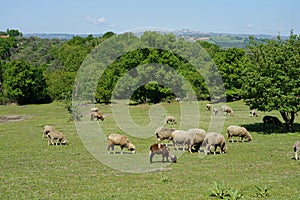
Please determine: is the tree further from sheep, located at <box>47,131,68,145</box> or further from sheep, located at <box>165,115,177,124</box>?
sheep, located at <box>47,131,68,145</box>

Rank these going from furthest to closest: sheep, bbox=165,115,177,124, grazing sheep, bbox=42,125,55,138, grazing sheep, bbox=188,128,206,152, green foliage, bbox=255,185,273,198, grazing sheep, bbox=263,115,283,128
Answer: sheep, bbox=165,115,177,124
grazing sheep, bbox=263,115,283,128
grazing sheep, bbox=42,125,55,138
grazing sheep, bbox=188,128,206,152
green foliage, bbox=255,185,273,198

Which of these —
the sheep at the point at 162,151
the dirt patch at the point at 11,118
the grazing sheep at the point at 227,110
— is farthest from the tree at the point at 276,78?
the dirt patch at the point at 11,118

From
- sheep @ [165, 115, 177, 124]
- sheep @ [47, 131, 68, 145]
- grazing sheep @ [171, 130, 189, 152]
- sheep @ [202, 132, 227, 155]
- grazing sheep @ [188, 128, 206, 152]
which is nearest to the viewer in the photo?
sheep @ [202, 132, 227, 155]

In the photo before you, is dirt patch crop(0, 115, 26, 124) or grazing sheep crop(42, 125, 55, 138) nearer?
grazing sheep crop(42, 125, 55, 138)

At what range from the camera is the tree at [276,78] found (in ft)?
128

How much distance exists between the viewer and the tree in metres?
39.0

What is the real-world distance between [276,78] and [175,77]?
1386 inches

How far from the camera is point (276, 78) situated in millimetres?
40094

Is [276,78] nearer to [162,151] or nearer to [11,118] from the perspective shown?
[162,151]

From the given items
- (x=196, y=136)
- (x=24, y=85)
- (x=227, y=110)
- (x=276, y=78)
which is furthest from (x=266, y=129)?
(x=24, y=85)

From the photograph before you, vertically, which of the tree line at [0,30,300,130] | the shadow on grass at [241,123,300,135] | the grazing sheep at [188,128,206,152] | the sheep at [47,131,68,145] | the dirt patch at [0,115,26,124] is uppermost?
the tree line at [0,30,300,130]

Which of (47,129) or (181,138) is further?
(47,129)

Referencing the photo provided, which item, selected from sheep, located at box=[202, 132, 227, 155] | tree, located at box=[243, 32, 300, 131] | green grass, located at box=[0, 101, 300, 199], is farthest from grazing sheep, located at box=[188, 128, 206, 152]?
tree, located at box=[243, 32, 300, 131]

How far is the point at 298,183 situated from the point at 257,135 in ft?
65.4
